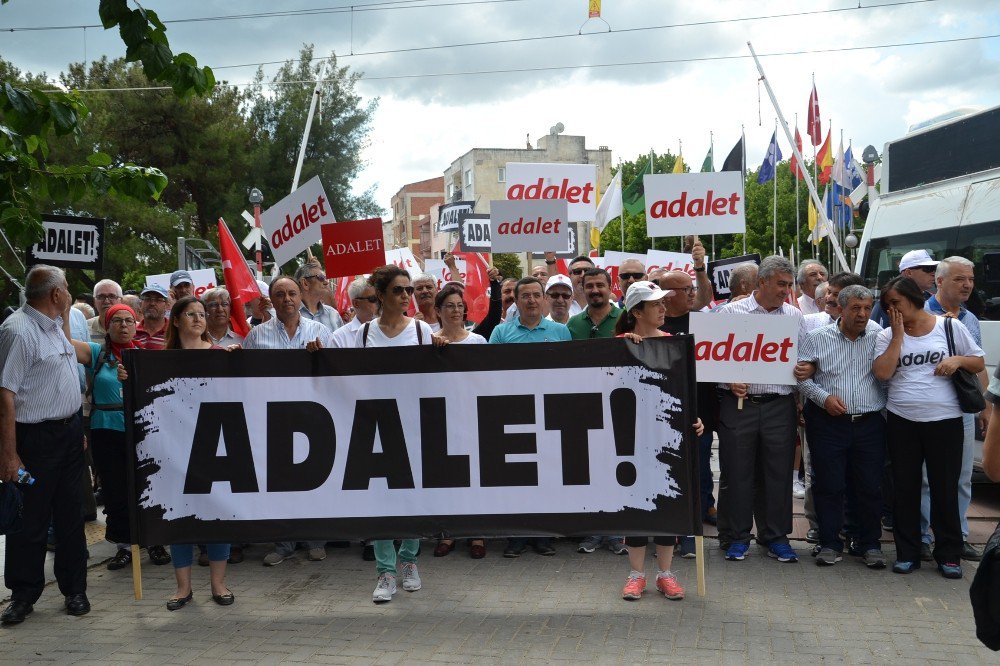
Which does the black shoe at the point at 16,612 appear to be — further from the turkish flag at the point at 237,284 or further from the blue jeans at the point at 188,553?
the turkish flag at the point at 237,284

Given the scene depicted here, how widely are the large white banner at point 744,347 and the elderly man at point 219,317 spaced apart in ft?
11.9

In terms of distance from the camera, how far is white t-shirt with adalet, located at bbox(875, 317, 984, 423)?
664 centimetres

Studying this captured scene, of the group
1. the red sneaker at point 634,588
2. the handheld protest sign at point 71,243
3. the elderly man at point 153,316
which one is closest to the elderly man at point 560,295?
the red sneaker at point 634,588

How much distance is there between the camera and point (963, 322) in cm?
738

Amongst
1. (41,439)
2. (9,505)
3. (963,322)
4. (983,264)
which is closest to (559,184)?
(983,264)

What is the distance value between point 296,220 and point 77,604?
203 inches

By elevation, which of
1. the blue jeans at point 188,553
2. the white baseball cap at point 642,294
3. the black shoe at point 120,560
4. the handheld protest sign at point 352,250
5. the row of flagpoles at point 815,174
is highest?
the row of flagpoles at point 815,174

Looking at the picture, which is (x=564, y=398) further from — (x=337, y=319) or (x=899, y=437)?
(x=337, y=319)

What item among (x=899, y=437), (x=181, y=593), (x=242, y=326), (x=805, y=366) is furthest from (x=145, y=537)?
(x=899, y=437)

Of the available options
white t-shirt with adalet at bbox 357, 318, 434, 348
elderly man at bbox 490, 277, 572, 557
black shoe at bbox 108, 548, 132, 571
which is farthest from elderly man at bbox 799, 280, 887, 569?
black shoe at bbox 108, 548, 132, 571

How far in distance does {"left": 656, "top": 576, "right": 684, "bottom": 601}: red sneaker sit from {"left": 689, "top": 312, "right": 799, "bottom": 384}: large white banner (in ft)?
4.59

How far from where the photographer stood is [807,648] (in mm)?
5160

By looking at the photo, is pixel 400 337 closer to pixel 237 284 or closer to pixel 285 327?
pixel 285 327

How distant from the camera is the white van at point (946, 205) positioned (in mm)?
8680
